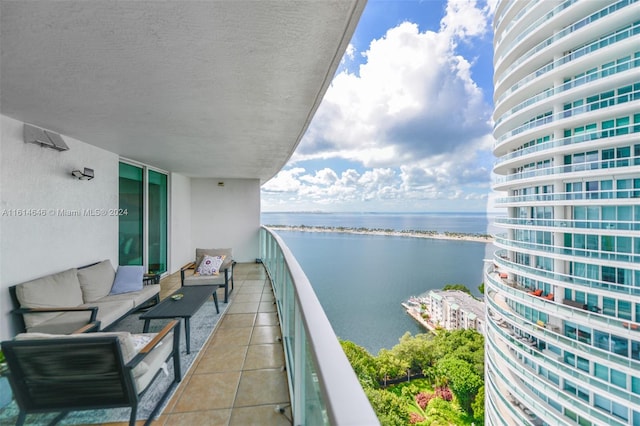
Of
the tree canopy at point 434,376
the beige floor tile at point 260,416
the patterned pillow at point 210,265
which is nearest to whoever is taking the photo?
the beige floor tile at point 260,416

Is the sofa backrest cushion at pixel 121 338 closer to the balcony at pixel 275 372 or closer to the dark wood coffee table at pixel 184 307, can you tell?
the balcony at pixel 275 372

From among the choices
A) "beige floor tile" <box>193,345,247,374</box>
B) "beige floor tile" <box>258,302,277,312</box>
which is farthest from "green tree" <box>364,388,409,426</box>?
"beige floor tile" <box>193,345,247,374</box>

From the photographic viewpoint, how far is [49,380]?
5.64 ft

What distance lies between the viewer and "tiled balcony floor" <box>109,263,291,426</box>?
2.00 metres

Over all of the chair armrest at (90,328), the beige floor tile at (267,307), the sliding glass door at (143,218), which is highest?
the sliding glass door at (143,218)

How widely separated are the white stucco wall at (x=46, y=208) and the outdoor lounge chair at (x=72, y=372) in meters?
1.71

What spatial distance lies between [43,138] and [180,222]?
4.29 m

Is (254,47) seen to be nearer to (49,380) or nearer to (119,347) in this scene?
(119,347)

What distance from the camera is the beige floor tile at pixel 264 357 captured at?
2674 millimetres

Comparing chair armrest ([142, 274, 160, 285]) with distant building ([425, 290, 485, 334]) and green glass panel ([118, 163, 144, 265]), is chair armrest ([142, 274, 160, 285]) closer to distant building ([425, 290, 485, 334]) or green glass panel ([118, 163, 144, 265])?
green glass panel ([118, 163, 144, 265])

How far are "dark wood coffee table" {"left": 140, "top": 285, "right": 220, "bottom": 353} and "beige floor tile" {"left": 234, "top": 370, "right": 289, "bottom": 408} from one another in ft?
3.19

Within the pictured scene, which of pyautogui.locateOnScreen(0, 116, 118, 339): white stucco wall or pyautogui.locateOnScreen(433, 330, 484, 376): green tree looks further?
pyautogui.locateOnScreen(433, 330, 484, 376): green tree

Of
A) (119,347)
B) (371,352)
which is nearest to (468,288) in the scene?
(371,352)

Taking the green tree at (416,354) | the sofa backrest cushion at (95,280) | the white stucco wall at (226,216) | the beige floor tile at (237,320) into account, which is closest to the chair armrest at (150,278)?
the sofa backrest cushion at (95,280)
